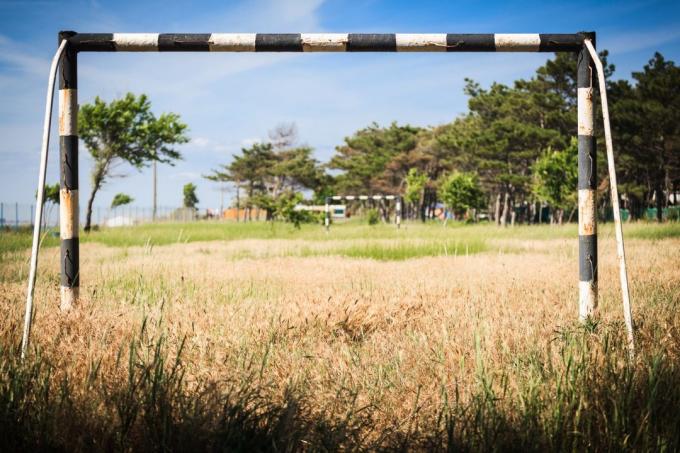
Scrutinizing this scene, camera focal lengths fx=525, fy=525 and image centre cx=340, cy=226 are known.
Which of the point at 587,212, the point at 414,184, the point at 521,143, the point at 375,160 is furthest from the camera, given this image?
the point at 375,160

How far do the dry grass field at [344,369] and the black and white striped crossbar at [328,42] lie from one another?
190cm

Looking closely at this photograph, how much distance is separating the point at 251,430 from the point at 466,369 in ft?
4.72

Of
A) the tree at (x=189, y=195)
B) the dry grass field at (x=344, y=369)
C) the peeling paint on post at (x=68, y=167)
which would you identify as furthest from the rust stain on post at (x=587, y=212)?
the tree at (x=189, y=195)

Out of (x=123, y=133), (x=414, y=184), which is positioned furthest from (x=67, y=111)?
(x=414, y=184)

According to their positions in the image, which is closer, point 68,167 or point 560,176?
point 68,167

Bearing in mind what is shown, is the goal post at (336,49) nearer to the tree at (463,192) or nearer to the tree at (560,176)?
the tree at (560,176)

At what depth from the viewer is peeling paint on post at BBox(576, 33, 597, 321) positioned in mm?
3859

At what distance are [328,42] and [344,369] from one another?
2291 millimetres

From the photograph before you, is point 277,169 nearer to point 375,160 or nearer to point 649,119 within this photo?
point 375,160

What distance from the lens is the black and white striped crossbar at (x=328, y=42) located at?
3.81m

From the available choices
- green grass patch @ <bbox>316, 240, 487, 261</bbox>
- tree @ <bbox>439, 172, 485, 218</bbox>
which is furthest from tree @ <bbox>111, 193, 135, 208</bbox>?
green grass patch @ <bbox>316, 240, 487, 261</bbox>

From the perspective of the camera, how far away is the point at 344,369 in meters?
3.06

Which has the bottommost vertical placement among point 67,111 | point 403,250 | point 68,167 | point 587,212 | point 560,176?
point 403,250

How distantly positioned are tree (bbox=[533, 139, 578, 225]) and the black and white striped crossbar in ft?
99.7
